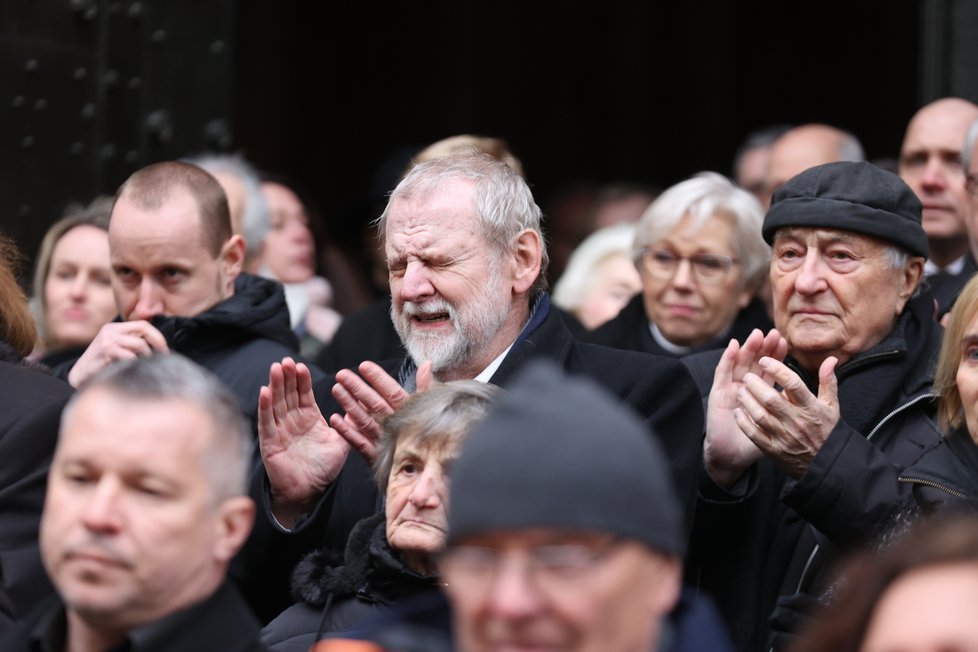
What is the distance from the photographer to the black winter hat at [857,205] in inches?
188

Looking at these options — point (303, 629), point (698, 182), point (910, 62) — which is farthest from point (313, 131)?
point (303, 629)

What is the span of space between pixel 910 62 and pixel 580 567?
33.1ft

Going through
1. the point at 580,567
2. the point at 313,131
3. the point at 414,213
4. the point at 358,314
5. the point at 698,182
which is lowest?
the point at 313,131

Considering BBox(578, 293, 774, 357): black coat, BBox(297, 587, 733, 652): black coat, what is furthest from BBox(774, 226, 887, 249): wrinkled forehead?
BBox(297, 587, 733, 652): black coat

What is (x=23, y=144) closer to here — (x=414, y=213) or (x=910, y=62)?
(x=414, y=213)

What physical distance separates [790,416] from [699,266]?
1.74 meters

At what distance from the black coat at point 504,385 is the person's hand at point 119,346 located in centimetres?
50

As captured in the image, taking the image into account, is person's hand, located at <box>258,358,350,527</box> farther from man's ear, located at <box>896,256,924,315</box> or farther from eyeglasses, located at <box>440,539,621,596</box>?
eyeglasses, located at <box>440,539,621,596</box>

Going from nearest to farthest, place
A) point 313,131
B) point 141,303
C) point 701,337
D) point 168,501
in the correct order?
point 168,501 → point 141,303 → point 701,337 → point 313,131

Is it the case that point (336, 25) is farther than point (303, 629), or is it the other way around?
point (336, 25)

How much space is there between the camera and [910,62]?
12055 mm

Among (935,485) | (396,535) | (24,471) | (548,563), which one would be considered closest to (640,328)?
(935,485)

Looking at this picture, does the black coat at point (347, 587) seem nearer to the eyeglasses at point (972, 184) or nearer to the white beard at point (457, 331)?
the white beard at point (457, 331)

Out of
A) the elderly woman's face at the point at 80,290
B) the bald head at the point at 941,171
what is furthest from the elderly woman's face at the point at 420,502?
the bald head at the point at 941,171
